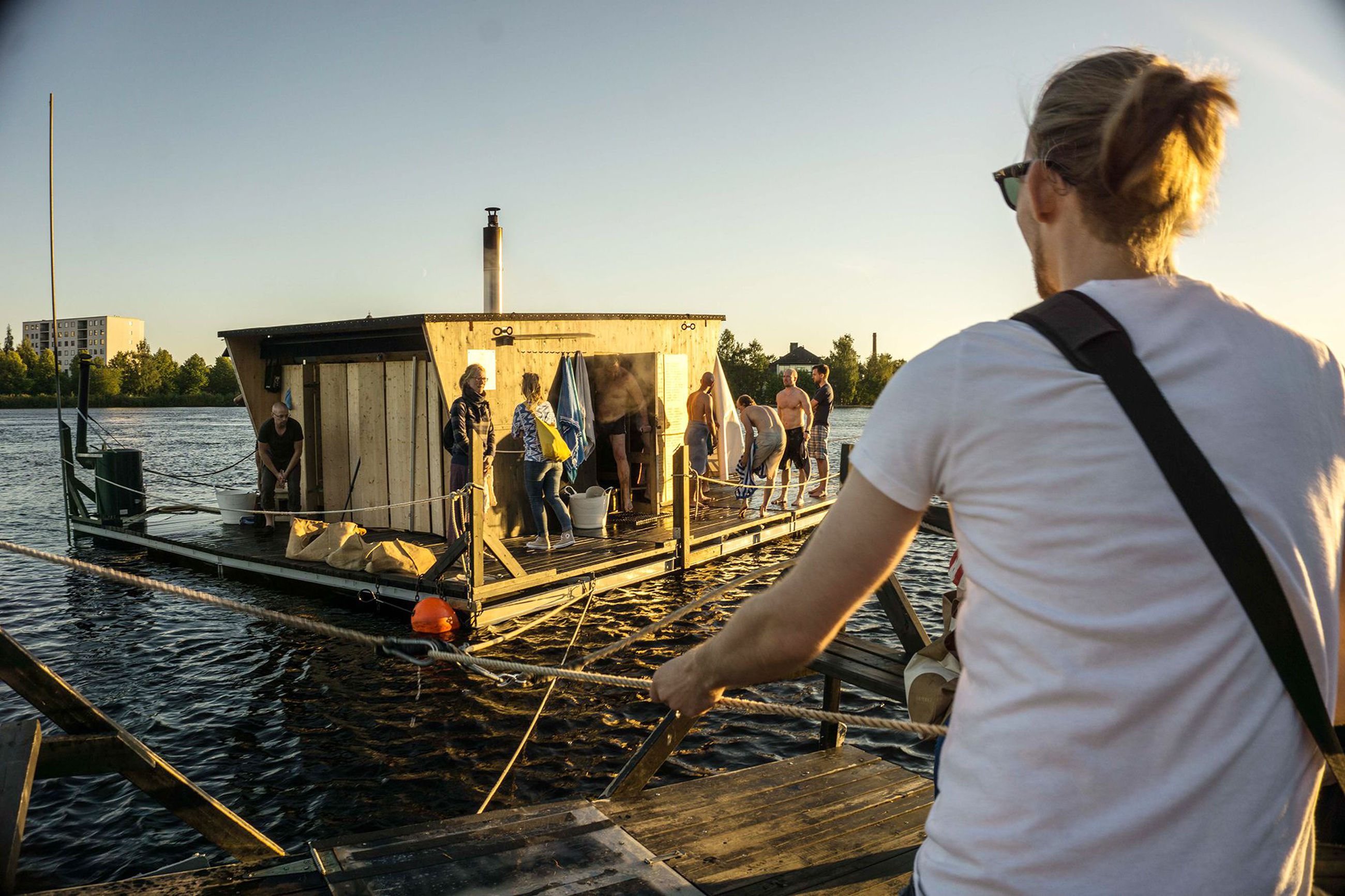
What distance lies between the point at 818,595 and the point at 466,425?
31.4 feet

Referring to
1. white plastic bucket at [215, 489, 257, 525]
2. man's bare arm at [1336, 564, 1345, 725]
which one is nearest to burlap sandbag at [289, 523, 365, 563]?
white plastic bucket at [215, 489, 257, 525]

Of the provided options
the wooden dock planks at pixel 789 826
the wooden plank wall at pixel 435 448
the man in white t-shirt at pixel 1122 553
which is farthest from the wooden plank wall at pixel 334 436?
the man in white t-shirt at pixel 1122 553

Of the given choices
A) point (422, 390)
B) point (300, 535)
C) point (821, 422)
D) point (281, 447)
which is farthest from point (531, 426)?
point (821, 422)

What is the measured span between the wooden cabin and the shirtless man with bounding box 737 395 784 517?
53.4 inches

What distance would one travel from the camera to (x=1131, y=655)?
95 centimetres

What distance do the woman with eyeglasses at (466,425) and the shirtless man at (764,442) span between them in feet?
18.9

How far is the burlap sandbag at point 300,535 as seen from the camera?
36.2 ft

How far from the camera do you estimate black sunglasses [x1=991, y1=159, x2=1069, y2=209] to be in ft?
3.74

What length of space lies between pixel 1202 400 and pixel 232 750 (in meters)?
8.10

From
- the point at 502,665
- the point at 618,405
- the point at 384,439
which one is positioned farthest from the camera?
the point at 618,405

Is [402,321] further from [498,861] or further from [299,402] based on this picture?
[498,861]

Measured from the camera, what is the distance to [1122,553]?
37.4 inches

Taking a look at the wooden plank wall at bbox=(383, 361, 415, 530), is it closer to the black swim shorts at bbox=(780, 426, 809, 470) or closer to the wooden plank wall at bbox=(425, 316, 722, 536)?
the wooden plank wall at bbox=(425, 316, 722, 536)

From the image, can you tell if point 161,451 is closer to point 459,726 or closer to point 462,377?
point 462,377
